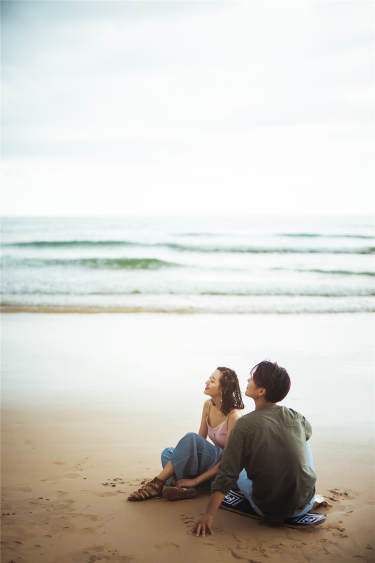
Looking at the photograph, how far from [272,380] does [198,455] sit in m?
0.81

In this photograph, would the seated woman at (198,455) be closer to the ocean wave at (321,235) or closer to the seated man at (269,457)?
the seated man at (269,457)

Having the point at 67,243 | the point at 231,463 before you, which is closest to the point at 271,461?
the point at 231,463

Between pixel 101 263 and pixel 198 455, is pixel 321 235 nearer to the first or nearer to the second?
pixel 101 263

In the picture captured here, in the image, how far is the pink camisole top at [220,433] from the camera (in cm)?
330

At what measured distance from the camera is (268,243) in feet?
90.0

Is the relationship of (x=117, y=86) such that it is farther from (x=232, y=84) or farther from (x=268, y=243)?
(x=268, y=243)

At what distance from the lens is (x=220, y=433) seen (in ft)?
10.9

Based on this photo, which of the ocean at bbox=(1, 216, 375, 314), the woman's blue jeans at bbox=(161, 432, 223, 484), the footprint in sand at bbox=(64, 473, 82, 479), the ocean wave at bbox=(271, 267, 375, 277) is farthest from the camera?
the ocean wave at bbox=(271, 267, 375, 277)

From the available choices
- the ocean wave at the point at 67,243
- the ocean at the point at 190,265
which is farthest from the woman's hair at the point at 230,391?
the ocean wave at the point at 67,243

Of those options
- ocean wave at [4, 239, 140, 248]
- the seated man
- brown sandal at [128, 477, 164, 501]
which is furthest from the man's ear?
ocean wave at [4, 239, 140, 248]

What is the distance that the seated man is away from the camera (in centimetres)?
262

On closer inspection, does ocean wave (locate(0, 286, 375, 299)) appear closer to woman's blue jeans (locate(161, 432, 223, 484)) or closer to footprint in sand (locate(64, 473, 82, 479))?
footprint in sand (locate(64, 473, 82, 479))

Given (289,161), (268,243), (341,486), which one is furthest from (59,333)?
(289,161)

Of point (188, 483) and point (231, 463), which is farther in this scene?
point (188, 483)
